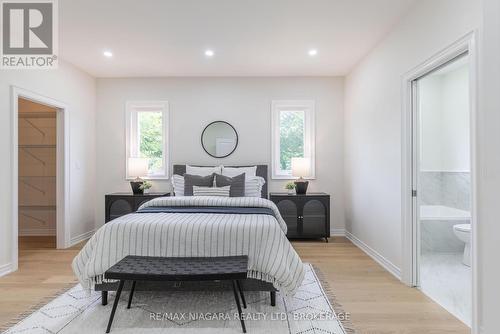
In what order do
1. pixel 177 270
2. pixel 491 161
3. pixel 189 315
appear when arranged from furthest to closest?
pixel 189 315 → pixel 177 270 → pixel 491 161

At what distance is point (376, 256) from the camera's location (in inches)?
148

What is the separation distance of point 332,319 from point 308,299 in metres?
0.37

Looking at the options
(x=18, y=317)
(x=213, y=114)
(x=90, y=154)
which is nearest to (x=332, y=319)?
(x=18, y=317)

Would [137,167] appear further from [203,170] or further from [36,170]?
[36,170]

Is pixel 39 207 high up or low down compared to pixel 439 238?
up

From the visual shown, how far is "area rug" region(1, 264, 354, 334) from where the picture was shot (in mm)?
2156

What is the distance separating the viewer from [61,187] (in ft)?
14.2

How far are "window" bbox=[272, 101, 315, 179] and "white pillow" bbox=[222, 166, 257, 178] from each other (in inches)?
18.5

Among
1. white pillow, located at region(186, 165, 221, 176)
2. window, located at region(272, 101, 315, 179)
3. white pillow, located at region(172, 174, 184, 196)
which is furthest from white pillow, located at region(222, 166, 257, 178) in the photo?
white pillow, located at region(172, 174, 184, 196)

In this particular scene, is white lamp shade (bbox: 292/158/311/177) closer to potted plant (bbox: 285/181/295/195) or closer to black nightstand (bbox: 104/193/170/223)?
potted plant (bbox: 285/181/295/195)

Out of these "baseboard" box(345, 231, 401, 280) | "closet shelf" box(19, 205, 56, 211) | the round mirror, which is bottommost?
"baseboard" box(345, 231, 401, 280)

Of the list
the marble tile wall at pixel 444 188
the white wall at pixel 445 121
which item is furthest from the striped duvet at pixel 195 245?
the white wall at pixel 445 121

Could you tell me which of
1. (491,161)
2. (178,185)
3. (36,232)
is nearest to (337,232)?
(178,185)

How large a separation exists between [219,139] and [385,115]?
2.59m
